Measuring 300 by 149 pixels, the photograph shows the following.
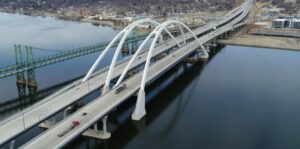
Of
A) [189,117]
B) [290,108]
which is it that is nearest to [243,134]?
[189,117]

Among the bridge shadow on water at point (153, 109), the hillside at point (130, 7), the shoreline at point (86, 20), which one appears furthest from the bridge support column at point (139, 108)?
the hillside at point (130, 7)

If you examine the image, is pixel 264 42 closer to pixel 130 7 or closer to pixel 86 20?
pixel 86 20

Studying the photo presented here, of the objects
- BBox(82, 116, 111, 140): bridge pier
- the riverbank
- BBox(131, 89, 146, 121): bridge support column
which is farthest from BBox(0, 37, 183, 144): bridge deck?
the riverbank

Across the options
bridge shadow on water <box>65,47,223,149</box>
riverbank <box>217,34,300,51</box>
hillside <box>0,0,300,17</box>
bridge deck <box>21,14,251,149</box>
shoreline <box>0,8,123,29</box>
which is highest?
hillside <box>0,0,300,17</box>

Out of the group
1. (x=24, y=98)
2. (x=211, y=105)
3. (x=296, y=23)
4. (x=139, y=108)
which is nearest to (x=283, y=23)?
(x=296, y=23)

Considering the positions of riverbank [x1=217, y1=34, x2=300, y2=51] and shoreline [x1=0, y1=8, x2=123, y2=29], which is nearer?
riverbank [x1=217, y1=34, x2=300, y2=51]

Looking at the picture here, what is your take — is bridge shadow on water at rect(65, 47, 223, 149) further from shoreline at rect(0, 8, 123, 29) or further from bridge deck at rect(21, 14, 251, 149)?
shoreline at rect(0, 8, 123, 29)
